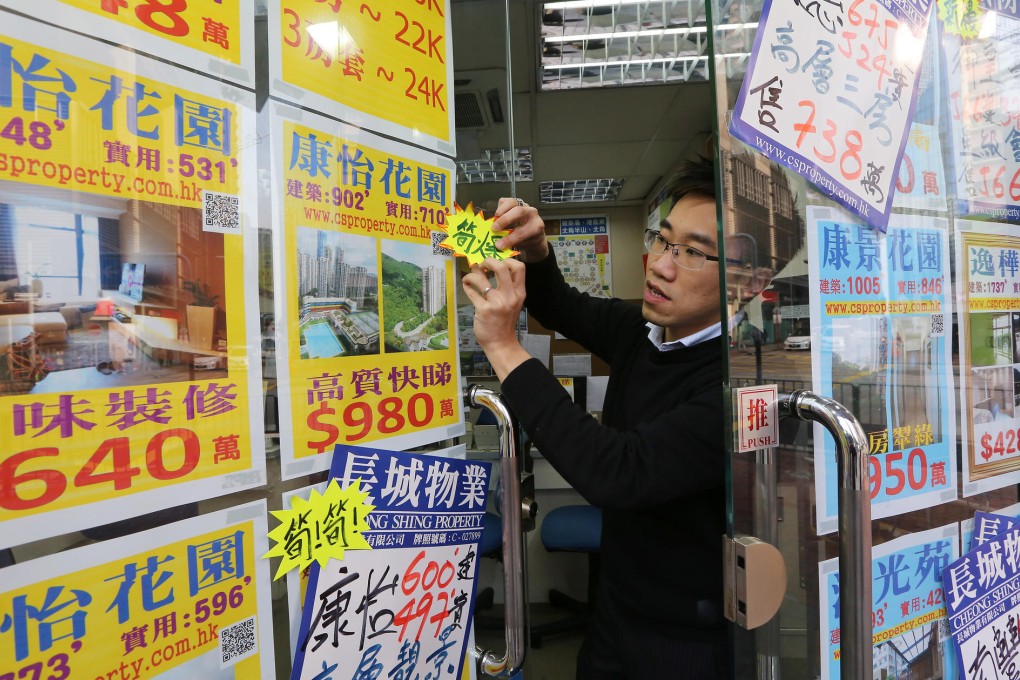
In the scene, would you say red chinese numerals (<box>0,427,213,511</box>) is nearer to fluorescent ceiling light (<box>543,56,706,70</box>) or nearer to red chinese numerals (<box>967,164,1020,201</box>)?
red chinese numerals (<box>967,164,1020,201</box>)

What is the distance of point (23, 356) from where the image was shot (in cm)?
49

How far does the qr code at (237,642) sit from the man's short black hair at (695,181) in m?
0.98

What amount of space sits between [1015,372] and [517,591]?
99 centimetres

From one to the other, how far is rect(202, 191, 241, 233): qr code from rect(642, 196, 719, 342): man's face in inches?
28.1

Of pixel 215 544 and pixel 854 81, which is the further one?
pixel 854 81

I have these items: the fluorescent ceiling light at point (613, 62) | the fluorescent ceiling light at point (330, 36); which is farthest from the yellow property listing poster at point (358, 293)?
the fluorescent ceiling light at point (613, 62)

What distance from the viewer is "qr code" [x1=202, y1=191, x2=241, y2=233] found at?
2.00ft

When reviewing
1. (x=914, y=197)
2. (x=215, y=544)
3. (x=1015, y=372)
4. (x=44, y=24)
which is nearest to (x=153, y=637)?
(x=215, y=544)

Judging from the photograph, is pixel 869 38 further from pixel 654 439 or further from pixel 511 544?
pixel 511 544

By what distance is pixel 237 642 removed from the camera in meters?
0.63

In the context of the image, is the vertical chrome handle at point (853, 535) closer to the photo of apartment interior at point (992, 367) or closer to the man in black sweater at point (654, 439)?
the man in black sweater at point (654, 439)

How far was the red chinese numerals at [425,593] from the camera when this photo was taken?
79 cm

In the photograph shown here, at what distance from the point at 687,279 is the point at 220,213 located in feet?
2.48

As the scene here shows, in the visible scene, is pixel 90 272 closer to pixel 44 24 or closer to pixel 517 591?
pixel 44 24
